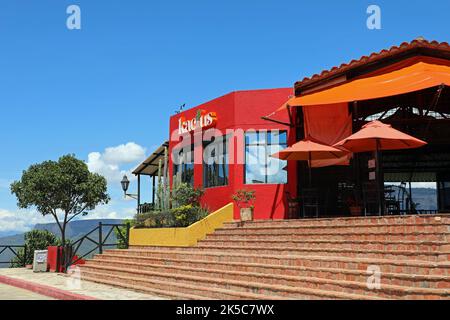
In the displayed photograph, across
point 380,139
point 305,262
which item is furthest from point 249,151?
point 305,262

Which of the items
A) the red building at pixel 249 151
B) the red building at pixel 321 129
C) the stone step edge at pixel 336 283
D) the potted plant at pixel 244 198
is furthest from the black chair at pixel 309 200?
the stone step edge at pixel 336 283

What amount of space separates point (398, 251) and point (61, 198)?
27.9m

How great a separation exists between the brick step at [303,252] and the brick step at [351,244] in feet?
0.66

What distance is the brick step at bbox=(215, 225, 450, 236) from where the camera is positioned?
9.10 meters

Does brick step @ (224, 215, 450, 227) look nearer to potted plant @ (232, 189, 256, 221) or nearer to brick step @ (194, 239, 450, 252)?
brick step @ (194, 239, 450, 252)

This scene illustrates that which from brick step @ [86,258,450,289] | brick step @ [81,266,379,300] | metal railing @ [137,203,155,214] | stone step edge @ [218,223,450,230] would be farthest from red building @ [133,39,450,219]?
brick step @ [81,266,379,300]

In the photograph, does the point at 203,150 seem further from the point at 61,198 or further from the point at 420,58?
the point at 61,198

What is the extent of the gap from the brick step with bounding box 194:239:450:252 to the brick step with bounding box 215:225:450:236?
34 centimetres

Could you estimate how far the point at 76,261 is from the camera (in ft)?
61.4

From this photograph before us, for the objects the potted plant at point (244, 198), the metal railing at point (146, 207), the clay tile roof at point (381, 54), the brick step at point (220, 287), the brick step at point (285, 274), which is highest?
the clay tile roof at point (381, 54)

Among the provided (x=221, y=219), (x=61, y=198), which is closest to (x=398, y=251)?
(x=221, y=219)

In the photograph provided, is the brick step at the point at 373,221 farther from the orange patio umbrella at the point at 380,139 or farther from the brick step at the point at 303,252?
the orange patio umbrella at the point at 380,139

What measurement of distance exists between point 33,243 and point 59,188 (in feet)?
29.6

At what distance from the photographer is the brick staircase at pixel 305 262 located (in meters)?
8.26
